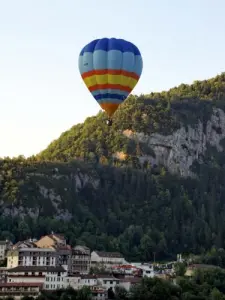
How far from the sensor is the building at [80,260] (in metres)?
102

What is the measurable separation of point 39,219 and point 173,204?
26623 millimetres

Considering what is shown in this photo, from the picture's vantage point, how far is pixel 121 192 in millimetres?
146250

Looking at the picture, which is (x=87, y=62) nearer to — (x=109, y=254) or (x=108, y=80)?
(x=108, y=80)

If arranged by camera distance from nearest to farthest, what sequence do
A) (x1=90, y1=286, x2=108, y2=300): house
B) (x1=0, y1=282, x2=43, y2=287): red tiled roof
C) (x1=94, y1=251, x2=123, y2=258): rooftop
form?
→ (x1=0, y1=282, x2=43, y2=287): red tiled roof < (x1=90, y1=286, x2=108, y2=300): house < (x1=94, y1=251, x2=123, y2=258): rooftop

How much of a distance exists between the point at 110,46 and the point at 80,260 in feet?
111

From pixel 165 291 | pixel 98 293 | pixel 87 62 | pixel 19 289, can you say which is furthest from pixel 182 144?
pixel 87 62

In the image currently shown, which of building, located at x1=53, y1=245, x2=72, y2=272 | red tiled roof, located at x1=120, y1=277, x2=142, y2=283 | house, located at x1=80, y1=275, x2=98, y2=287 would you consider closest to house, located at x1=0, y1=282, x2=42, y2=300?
house, located at x1=80, y1=275, x2=98, y2=287

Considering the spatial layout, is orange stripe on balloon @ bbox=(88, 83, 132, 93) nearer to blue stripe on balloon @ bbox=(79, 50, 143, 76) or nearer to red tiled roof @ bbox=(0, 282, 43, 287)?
blue stripe on balloon @ bbox=(79, 50, 143, 76)

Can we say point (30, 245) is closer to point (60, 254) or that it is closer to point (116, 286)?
point (60, 254)

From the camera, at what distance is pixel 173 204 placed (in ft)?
472

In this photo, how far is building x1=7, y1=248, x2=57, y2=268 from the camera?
9721 centimetres

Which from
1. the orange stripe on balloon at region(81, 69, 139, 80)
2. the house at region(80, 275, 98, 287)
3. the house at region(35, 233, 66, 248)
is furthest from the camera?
the house at region(35, 233, 66, 248)

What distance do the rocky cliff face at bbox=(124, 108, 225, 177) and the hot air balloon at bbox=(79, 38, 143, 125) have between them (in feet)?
260

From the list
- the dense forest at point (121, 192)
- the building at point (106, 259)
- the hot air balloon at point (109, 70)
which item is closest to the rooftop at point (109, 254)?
the building at point (106, 259)
